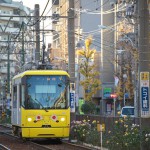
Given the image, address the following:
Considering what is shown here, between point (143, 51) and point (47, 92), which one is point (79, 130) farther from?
point (143, 51)

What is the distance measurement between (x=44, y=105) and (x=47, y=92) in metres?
0.64

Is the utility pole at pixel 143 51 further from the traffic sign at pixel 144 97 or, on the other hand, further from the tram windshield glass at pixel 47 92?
the tram windshield glass at pixel 47 92

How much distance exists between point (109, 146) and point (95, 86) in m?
48.1

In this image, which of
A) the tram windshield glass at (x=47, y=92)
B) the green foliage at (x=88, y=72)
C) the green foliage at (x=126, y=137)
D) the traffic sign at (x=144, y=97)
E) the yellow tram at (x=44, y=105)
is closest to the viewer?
the traffic sign at (x=144, y=97)

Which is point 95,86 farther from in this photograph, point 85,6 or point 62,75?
point 62,75

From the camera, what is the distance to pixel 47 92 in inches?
→ 1070

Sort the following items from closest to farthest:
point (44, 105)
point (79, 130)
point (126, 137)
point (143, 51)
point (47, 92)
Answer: point (143, 51) < point (126, 137) < point (44, 105) < point (47, 92) < point (79, 130)

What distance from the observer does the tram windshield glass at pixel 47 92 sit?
2702 cm

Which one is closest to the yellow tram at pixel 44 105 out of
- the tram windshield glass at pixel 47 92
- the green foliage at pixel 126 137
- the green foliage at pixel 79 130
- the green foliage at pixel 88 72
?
the tram windshield glass at pixel 47 92

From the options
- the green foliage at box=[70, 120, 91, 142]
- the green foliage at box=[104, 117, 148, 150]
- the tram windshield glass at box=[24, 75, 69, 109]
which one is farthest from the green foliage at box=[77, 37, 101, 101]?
the green foliage at box=[104, 117, 148, 150]

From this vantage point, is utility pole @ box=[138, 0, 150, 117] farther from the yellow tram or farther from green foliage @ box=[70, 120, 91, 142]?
green foliage @ box=[70, 120, 91, 142]

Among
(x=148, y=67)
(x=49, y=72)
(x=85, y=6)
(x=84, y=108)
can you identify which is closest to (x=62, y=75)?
(x=49, y=72)

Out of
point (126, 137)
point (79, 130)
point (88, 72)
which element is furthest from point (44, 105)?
point (88, 72)

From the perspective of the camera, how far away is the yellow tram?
26828 millimetres
